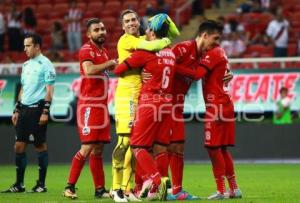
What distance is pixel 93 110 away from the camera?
48.4 feet

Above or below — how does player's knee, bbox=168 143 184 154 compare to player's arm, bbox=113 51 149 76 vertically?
below

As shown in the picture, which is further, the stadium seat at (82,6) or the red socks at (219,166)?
the stadium seat at (82,6)

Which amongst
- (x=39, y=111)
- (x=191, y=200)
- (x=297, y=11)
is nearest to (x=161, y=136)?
(x=191, y=200)

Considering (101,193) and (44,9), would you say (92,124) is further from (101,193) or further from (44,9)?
(44,9)

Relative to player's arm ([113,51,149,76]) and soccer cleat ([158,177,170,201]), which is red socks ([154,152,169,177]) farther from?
player's arm ([113,51,149,76])

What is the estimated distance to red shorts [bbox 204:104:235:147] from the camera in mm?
14461

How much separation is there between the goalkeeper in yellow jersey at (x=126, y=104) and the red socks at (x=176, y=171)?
62 centimetres

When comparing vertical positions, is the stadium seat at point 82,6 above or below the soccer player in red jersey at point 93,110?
above

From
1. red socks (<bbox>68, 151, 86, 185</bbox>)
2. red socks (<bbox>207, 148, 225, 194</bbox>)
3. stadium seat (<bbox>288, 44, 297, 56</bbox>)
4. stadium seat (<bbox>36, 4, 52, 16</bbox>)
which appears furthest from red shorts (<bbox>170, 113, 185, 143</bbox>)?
stadium seat (<bbox>36, 4, 52, 16</bbox>)

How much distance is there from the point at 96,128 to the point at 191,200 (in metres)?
1.89

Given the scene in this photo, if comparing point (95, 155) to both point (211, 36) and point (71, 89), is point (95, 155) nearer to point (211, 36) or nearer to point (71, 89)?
point (211, 36)

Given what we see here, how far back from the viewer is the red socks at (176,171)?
47.4ft

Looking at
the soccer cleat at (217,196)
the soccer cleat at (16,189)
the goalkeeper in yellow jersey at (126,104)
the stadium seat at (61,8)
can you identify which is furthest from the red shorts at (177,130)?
the stadium seat at (61,8)

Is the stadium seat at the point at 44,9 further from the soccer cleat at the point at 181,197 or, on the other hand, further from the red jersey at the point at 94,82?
the soccer cleat at the point at 181,197
